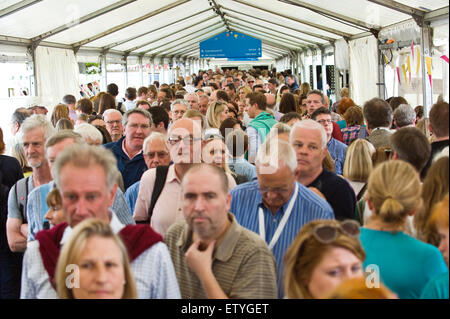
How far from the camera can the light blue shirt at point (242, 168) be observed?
3.79m

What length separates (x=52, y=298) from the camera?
1.71 m

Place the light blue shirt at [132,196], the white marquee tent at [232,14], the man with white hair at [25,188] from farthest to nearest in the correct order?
the white marquee tent at [232,14] < the light blue shirt at [132,196] < the man with white hair at [25,188]

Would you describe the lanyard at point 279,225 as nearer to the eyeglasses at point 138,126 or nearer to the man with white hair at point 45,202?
the man with white hair at point 45,202

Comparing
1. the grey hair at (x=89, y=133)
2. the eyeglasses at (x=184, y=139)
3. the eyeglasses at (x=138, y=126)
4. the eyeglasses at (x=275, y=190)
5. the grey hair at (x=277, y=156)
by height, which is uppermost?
the eyeglasses at (x=138, y=126)

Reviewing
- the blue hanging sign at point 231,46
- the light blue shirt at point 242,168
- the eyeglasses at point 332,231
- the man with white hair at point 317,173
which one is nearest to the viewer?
the eyeglasses at point 332,231

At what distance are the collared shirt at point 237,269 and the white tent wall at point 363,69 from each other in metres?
8.47

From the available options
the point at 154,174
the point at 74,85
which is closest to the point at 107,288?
the point at 154,174

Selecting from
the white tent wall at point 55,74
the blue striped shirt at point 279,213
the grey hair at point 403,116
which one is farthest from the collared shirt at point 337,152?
the white tent wall at point 55,74

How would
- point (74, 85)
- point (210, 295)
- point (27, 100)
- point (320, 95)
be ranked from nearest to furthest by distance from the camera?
point (210, 295) < point (320, 95) < point (27, 100) < point (74, 85)

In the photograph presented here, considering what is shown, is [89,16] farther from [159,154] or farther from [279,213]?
[279,213]

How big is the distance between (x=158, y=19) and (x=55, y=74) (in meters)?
3.53

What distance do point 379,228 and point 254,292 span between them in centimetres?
50

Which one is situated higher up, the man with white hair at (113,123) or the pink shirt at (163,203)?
the man with white hair at (113,123)

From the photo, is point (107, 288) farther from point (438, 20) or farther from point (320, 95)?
point (438, 20)
